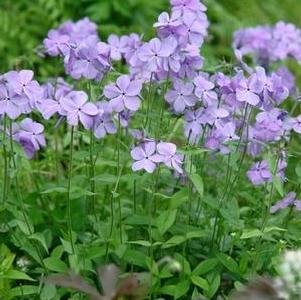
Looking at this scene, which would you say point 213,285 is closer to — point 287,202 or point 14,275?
point 287,202

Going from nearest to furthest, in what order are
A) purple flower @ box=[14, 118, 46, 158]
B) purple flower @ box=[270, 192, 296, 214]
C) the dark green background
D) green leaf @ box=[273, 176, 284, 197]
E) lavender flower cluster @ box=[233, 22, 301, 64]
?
1. green leaf @ box=[273, 176, 284, 197]
2. purple flower @ box=[14, 118, 46, 158]
3. purple flower @ box=[270, 192, 296, 214]
4. lavender flower cluster @ box=[233, 22, 301, 64]
5. the dark green background

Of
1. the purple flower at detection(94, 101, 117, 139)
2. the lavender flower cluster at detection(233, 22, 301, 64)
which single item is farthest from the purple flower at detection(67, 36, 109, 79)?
the lavender flower cluster at detection(233, 22, 301, 64)

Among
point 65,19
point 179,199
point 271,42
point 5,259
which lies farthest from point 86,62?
point 65,19

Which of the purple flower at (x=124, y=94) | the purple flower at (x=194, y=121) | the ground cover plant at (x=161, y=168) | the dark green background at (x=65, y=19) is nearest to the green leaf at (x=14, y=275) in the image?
the ground cover plant at (x=161, y=168)

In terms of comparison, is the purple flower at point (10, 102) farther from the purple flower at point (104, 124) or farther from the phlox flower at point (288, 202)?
the phlox flower at point (288, 202)

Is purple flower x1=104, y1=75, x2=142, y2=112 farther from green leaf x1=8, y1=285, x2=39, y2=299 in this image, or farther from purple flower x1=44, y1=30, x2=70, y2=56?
green leaf x1=8, y1=285, x2=39, y2=299

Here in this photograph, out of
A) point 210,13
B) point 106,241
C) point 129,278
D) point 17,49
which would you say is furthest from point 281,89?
point 210,13

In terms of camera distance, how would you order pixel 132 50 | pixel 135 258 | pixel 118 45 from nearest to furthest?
pixel 135 258 → pixel 132 50 → pixel 118 45

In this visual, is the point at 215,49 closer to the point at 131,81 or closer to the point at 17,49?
the point at 17,49
